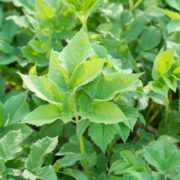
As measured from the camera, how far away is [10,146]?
139 centimetres

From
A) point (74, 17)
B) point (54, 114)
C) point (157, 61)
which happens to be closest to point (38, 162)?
point (54, 114)

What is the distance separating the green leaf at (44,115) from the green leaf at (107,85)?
0.10 meters

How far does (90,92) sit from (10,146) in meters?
0.27

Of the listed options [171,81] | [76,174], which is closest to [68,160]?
[76,174]

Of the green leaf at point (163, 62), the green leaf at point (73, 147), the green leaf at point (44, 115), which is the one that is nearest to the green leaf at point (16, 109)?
the green leaf at point (73, 147)

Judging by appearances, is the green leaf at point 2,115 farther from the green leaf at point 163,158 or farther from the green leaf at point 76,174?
the green leaf at point 163,158

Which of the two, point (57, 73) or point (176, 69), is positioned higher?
point (57, 73)

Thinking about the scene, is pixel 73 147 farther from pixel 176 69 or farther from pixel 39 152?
pixel 176 69

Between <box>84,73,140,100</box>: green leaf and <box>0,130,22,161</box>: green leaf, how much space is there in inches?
9.3

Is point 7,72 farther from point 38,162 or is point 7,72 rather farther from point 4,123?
point 38,162

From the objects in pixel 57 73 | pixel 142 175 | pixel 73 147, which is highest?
pixel 57 73

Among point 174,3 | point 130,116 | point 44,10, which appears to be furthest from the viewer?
point 44,10

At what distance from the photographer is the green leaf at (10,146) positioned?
1.38m

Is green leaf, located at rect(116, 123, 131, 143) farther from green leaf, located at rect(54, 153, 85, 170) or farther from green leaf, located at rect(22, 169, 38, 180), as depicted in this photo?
green leaf, located at rect(22, 169, 38, 180)
